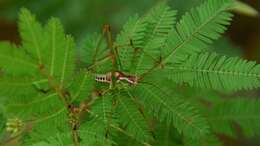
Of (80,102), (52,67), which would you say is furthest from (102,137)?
(52,67)

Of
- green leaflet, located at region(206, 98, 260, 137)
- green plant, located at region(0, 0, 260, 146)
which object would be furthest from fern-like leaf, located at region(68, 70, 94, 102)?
green leaflet, located at region(206, 98, 260, 137)

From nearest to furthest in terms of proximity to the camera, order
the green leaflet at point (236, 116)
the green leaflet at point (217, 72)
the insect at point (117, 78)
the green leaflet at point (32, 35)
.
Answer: the green leaflet at point (32, 35), the green leaflet at point (217, 72), the insect at point (117, 78), the green leaflet at point (236, 116)

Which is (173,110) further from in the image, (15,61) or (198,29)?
(15,61)

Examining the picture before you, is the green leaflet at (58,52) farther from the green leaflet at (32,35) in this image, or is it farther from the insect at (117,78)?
the insect at (117,78)

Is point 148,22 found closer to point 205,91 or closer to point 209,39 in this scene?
point 209,39

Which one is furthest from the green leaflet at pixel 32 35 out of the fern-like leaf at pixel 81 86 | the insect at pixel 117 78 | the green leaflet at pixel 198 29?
the green leaflet at pixel 198 29

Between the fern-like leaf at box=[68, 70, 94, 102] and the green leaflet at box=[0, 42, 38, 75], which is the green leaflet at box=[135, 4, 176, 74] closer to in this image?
the fern-like leaf at box=[68, 70, 94, 102]

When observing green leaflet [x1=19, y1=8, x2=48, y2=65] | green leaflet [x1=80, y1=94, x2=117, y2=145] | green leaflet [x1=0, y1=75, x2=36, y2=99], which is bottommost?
green leaflet [x1=80, y1=94, x2=117, y2=145]
